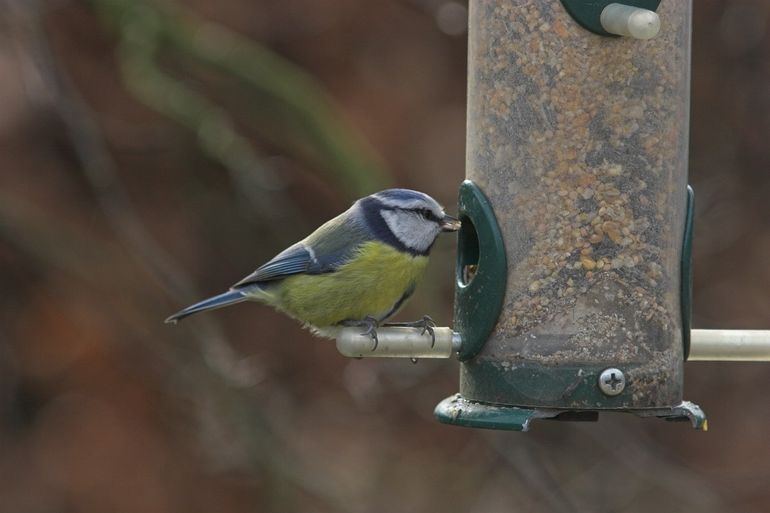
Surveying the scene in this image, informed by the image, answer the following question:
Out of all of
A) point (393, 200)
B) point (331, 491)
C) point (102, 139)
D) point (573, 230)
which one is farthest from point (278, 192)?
point (573, 230)

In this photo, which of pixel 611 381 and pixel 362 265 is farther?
pixel 362 265

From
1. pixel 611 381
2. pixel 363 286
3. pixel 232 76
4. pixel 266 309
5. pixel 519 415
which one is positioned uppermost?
pixel 232 76

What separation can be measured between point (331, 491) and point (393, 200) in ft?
9.17

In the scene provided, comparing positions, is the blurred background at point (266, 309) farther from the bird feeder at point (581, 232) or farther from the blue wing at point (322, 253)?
the bird feeder at point (581, 232)

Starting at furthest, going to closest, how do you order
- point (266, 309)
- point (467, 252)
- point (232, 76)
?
point (266, 309), point (232, 76), point (467, 252)

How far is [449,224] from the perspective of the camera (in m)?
5.11

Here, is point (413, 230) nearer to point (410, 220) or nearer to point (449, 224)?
point (410, 220)

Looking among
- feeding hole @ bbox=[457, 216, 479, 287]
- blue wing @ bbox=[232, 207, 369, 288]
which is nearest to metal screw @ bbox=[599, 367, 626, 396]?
feeding hole @ bbox=[457, 216, 479, 287]

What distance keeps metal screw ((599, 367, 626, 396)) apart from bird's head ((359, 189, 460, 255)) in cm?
87

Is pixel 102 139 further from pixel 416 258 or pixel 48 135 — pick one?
pixel 416 258

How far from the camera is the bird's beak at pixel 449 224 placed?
5.05 metres

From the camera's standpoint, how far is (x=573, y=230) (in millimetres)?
4648

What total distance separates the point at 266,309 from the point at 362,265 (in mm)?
3445

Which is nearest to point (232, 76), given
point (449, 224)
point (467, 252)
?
point (449, 224)
